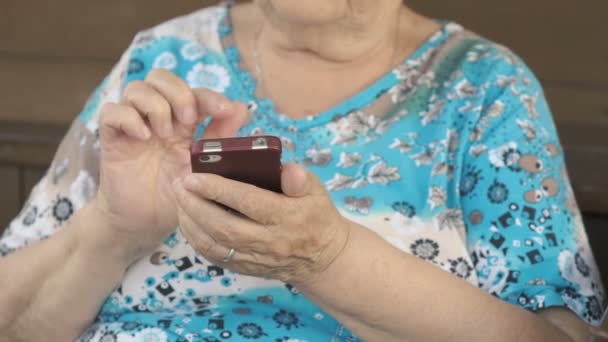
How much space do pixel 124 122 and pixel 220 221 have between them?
0.84 ft

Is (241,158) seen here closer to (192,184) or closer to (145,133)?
(192,184)

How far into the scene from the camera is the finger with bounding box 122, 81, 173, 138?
45.6 inches

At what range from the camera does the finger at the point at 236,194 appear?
952 mm

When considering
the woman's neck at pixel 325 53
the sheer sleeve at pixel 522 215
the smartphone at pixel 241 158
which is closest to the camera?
the smartphone at pixel 241 158

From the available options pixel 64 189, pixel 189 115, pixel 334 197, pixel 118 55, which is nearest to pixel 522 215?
pixel 334 197

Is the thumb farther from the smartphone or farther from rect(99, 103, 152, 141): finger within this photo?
rect(99, 103, 152, 141): finger

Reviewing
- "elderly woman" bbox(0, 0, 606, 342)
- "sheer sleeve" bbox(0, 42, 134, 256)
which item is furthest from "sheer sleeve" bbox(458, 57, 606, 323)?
"sheer sleeve" bbox(0, 42, 134, 256)

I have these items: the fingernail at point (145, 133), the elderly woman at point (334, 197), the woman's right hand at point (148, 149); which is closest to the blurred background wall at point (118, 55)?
the elderly woman at point (334, 197)

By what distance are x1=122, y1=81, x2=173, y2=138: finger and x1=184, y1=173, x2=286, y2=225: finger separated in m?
0.22

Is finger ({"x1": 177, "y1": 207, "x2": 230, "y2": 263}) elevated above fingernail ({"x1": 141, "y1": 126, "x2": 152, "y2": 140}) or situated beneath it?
situated beneath

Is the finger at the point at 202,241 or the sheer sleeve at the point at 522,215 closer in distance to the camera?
the finger at the point at 202,241

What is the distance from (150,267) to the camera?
4.50 feet

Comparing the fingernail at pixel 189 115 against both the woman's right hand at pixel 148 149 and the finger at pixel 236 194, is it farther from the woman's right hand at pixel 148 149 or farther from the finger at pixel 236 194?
the finger at pixel 236 194

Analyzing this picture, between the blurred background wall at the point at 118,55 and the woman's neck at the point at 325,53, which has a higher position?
the woman's neck at the point at 325,53
